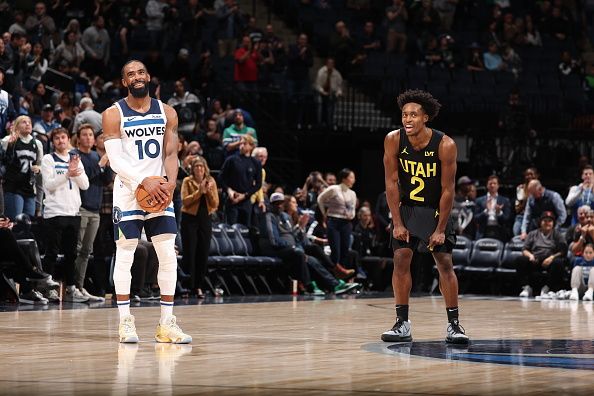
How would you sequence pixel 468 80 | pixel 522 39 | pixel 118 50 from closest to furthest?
pixel 118 50
pixel 468 80
pixel 522 39

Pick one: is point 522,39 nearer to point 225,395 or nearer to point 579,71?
point 579,71

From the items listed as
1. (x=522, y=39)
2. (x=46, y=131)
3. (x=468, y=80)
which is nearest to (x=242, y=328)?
(x=46, y=131)

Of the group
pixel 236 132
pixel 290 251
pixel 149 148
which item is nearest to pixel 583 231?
pixel 290 251

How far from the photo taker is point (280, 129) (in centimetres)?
2203

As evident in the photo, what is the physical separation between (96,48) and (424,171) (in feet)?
41.6

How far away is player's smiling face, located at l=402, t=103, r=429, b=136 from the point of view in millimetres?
9109

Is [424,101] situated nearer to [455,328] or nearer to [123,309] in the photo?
[455,328]

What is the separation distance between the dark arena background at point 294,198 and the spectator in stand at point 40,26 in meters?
0.06

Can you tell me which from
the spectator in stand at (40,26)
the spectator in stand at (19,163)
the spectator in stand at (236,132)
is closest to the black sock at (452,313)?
the spectator in stand at (19,163)

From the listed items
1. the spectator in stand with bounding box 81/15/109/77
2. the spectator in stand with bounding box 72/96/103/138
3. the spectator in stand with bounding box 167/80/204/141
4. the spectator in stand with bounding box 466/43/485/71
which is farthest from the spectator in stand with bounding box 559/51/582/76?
the spectator in stand with bounding box 72/96/103/138

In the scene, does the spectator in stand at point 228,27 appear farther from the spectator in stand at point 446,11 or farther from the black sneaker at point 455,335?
the black sneaker at point 455,335

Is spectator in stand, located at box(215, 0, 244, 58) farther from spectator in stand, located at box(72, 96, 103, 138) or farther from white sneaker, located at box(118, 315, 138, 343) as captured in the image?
white sneaker, located at box(118, 315, 138, 343)

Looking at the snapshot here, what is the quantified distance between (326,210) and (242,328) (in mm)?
7818

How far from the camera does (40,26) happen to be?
65.8ft
